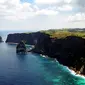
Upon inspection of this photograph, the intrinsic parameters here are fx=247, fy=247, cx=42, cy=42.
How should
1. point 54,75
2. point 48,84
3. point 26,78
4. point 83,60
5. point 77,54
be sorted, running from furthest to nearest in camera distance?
1. point 77,54
2. point 83,60
3. point 54,75
4. point 26,78
5. point 48,84

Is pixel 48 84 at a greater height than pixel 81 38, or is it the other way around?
pixel 81 38

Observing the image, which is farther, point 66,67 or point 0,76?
point 66,67

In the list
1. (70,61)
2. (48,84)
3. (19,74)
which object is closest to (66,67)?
(70,61)

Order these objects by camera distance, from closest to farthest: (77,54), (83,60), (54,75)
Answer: (54,75)
(83,60)
(77,54)

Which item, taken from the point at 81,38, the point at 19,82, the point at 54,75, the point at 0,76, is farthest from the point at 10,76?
the point at 81,38

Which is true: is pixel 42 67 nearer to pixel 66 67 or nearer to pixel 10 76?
pixel 66 67

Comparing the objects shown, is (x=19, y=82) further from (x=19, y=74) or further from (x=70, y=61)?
(x=70, y=61)

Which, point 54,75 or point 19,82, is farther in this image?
point 54,75

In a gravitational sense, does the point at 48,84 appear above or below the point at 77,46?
below

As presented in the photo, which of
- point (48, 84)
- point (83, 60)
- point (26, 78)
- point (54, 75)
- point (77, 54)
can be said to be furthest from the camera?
point (77, 54)
